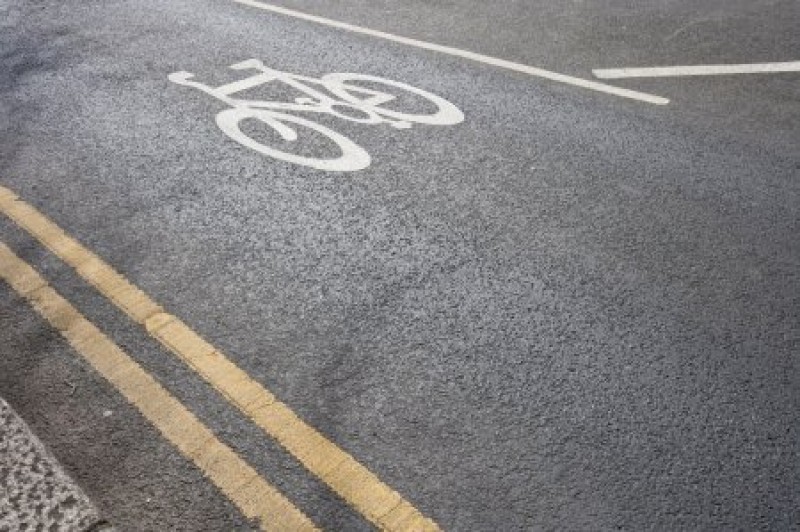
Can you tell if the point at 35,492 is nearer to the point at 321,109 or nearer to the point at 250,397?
the point at 250,397

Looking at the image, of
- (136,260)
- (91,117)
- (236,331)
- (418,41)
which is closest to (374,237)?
Answer: (236,331)

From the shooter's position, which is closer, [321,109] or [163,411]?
[163,411]

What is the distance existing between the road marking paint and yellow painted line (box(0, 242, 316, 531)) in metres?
4.63

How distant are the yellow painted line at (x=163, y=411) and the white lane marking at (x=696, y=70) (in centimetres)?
501

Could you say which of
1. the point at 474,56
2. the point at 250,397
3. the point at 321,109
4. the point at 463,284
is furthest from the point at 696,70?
the point at 250,397

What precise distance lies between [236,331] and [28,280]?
139 cm

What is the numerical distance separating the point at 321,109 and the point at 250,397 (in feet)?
11.3

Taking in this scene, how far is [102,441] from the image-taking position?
315 centimetres

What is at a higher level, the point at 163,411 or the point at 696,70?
the point at 696,70

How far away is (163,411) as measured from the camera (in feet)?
10.8

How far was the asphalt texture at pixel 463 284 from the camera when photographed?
301cm

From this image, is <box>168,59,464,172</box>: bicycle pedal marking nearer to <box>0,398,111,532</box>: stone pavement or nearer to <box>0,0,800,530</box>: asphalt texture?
<box>0,0,800,530</box>: asphalt texture

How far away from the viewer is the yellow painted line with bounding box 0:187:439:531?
288 centimetres

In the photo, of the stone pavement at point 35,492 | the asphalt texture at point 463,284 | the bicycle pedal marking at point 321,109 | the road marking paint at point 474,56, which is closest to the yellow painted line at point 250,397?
the asphalt texture at point 463,284
